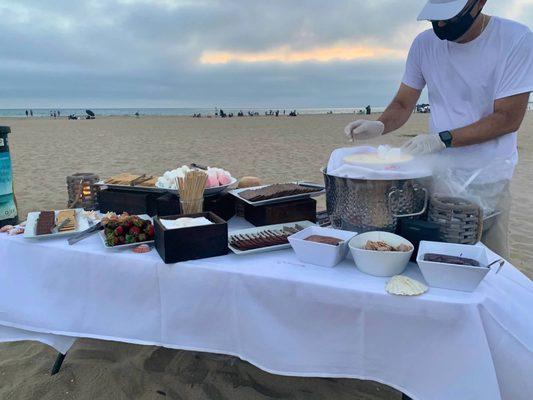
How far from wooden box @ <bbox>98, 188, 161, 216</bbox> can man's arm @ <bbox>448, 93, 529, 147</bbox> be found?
139 cm

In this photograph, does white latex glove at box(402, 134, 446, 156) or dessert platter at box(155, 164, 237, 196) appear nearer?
white latex glove at box(402, 134, 446, 156)

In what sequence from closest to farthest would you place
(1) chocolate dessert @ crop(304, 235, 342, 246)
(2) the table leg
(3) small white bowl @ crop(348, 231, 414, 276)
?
(3) small white bowl @ crop(348, 231, 414, 276)
(1) chocolate dessert @ crop(304, 235, 342, 246)
(2) the table leg

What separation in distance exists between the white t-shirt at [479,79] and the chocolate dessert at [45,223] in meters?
1.74

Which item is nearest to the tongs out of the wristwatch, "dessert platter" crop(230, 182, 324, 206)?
"dessert platter" crop(230, 182, 324, 206)

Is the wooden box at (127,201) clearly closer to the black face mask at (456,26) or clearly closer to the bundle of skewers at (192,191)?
the bundle of skewers at (192,191)

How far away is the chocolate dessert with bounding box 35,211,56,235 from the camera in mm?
1625

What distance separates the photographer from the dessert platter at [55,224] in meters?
1.62

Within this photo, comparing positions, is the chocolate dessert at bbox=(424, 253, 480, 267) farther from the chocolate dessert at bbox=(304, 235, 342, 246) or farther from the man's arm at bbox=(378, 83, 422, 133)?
the man's arm at bbox=(378, 83, 422, 133)

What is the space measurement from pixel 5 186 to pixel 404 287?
2.09m

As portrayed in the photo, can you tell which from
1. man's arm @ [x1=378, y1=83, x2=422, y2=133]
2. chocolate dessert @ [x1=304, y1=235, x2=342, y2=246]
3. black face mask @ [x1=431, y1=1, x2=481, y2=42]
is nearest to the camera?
chocolate dessert @ [x1=304, y1=235, x2=342, y2=246]

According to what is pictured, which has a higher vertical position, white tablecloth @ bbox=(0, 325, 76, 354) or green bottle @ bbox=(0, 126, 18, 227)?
green bottle @ bbox=(0, 126, 18, 227)

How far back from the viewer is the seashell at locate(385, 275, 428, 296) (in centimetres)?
108

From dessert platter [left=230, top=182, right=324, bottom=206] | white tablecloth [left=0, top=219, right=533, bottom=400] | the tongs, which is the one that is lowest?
white tablecloth [left=0, top=219, right=533, bottom=400]

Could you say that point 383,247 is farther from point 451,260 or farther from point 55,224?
point 55,224
